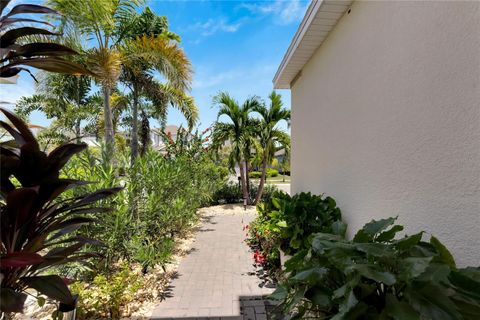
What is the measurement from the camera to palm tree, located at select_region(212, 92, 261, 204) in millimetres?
9375

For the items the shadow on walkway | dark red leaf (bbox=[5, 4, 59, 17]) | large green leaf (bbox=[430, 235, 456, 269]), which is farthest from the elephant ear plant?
large green leaf (bbox=[430, 235, 456, 269])

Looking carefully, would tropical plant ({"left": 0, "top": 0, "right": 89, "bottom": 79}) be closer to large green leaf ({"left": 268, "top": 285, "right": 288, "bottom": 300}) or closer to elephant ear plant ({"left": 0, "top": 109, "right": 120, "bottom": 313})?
elephant ear plant ({"left": 0, "top": 109, "right": 120, "bottom": 313})

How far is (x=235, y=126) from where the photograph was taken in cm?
949

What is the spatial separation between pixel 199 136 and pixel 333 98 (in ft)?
17.1

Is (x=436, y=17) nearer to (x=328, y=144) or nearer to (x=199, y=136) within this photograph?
(x=328, y=144)

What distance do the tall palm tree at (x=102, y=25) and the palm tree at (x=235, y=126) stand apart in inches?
148

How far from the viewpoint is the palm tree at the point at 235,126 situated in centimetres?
938

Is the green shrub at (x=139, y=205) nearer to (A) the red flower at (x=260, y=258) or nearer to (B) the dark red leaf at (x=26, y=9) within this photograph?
(A) the red flower at (x=260, y=258)

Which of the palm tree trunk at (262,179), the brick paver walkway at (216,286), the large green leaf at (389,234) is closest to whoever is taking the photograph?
the large green leaf at (389,234)

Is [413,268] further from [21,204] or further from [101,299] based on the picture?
[101,299]

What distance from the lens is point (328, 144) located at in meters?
3.62

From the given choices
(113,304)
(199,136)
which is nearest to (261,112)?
(199,136)

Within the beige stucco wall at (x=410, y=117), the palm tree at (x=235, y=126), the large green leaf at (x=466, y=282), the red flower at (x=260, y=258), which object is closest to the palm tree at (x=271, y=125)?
the palm tree at (x=235, y=126)

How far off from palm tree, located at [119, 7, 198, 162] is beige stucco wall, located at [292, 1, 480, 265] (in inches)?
201
